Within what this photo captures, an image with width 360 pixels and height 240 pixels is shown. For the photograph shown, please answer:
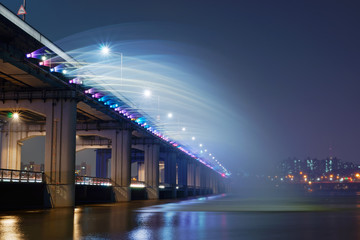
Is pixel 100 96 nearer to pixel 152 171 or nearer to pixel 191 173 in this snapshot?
pixel 152 171

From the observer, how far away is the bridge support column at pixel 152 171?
86.2 m

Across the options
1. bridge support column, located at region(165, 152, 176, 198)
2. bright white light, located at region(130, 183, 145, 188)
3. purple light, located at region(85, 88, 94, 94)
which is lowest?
bright white light, located at region(130, 183, 145, 188)

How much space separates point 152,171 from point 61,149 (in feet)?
146

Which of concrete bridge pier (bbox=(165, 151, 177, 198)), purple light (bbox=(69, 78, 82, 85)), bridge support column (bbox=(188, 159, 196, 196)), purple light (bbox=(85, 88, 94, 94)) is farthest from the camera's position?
bridge support column (bbox=(188, 159, 196, 196))

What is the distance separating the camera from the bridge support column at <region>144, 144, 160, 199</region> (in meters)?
86.2

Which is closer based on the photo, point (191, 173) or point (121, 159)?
point (121, 159)

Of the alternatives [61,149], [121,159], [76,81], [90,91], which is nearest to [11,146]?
[121,159]

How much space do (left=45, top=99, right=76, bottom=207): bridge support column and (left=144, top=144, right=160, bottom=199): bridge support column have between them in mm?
41616

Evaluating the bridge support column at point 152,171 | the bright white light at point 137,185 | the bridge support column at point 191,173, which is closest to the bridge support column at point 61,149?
the bright white light at point 137,185

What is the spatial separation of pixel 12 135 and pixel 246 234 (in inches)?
2179

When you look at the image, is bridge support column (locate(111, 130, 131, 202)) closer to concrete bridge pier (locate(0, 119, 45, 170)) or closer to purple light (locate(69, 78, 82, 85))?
concrete bridge pier (locate(0, 119, 45, 170))

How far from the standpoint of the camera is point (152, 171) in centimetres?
8881

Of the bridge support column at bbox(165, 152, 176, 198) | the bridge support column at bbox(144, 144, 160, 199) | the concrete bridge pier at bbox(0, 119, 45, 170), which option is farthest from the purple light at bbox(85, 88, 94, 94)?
the bridge support column at bbox(165, 152, 176, 198)

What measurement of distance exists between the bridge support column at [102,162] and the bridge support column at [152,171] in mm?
29447
